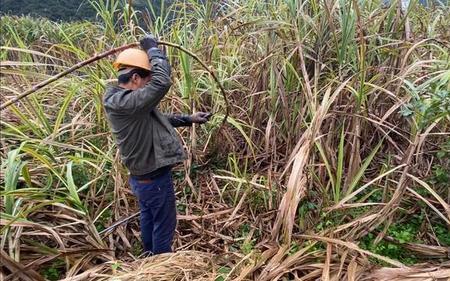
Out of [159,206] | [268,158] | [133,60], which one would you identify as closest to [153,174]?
[159,206]

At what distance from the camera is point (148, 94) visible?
267cm

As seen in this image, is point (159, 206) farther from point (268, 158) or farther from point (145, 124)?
point (268, 158)

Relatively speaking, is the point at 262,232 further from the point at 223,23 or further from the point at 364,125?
the point at 223,23

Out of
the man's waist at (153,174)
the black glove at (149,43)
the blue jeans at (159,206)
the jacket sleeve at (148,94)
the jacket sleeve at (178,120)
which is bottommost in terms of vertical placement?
the blue jeans at (159,206)

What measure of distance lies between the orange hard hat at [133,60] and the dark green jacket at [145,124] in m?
0.06

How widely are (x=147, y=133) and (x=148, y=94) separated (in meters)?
0.27

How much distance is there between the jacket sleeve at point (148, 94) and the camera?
2.68 metres

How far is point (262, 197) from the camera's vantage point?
10.7 feet

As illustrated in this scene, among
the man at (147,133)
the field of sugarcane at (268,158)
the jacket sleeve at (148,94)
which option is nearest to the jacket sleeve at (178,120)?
the man at (147,133)

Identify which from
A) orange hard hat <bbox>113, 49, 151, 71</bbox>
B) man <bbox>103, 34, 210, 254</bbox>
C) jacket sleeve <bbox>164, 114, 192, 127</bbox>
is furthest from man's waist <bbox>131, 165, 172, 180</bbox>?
orange hard hat <bbox>113, 49, 151, 71</bbox>

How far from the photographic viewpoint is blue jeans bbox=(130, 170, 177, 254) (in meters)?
2.92

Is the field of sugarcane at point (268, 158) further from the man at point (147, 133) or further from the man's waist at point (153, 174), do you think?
the man's waist at point (153, 174)

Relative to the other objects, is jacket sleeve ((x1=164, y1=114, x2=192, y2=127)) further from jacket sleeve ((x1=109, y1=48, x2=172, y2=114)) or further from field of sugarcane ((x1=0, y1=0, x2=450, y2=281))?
jacket sleeve ((x1=109, y1=48, x2=172, y2=114))

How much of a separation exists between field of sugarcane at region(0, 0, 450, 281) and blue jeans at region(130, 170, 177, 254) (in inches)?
6.0
